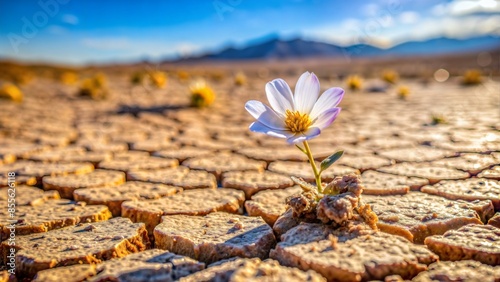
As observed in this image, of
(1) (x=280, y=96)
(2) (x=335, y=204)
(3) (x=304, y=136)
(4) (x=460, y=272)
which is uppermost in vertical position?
(1) (x=280, y=96)

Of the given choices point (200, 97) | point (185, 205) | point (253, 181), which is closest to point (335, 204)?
point (185, 205)

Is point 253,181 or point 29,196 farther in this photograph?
point 253,181

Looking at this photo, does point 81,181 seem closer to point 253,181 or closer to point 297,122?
point 253,181

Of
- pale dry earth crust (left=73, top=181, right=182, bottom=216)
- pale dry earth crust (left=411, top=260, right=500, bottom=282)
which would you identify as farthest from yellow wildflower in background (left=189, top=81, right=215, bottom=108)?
pale dry earth crust (left=411, top=260, right=500, bottom=282)

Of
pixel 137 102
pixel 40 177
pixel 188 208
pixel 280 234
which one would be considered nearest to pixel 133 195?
pixel 188 208

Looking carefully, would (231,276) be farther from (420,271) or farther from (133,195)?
(133,195)

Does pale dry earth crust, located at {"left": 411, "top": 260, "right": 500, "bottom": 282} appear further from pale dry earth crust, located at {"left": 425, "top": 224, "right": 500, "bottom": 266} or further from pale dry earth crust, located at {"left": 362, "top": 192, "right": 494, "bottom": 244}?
pale dry earth crust, located at {"left": 362, "top": 192, "right": 494, "bottom": 244}
